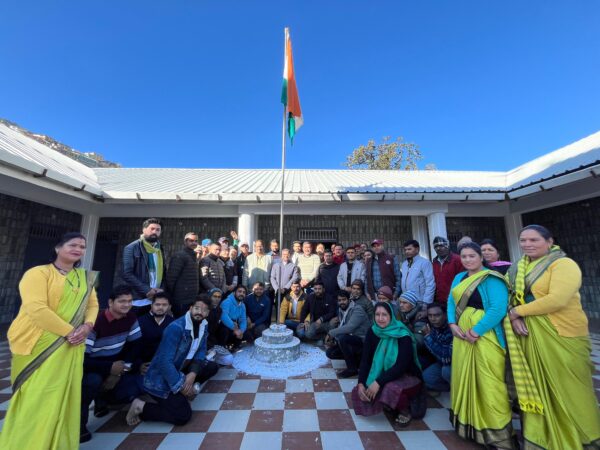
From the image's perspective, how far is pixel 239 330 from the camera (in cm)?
393

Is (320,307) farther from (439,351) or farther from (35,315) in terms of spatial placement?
(35,315)

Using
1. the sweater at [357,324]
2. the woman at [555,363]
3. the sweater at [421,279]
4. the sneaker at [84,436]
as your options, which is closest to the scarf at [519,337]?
the woman at [555,363]

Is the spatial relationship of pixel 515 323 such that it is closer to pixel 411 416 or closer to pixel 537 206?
pixel 411 416

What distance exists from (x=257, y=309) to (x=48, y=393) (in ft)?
9.94

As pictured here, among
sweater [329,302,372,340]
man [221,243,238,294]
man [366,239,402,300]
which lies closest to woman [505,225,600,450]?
sweater [329,302,372,340]

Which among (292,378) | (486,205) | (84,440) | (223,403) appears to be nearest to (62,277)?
(84,440)

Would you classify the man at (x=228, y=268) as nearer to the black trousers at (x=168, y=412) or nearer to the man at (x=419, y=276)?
the black trousers at (x=168, y=412)

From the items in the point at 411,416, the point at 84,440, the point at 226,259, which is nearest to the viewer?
the point at 84,440

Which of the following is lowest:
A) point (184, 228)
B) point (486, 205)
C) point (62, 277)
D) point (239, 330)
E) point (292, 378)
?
point (292, 378)

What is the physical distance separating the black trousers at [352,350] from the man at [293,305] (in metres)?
1.46

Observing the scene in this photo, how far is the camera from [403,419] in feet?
7.15

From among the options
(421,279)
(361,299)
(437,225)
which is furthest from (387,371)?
(437,225)

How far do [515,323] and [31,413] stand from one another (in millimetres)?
3323

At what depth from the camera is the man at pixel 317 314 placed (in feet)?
14.0
